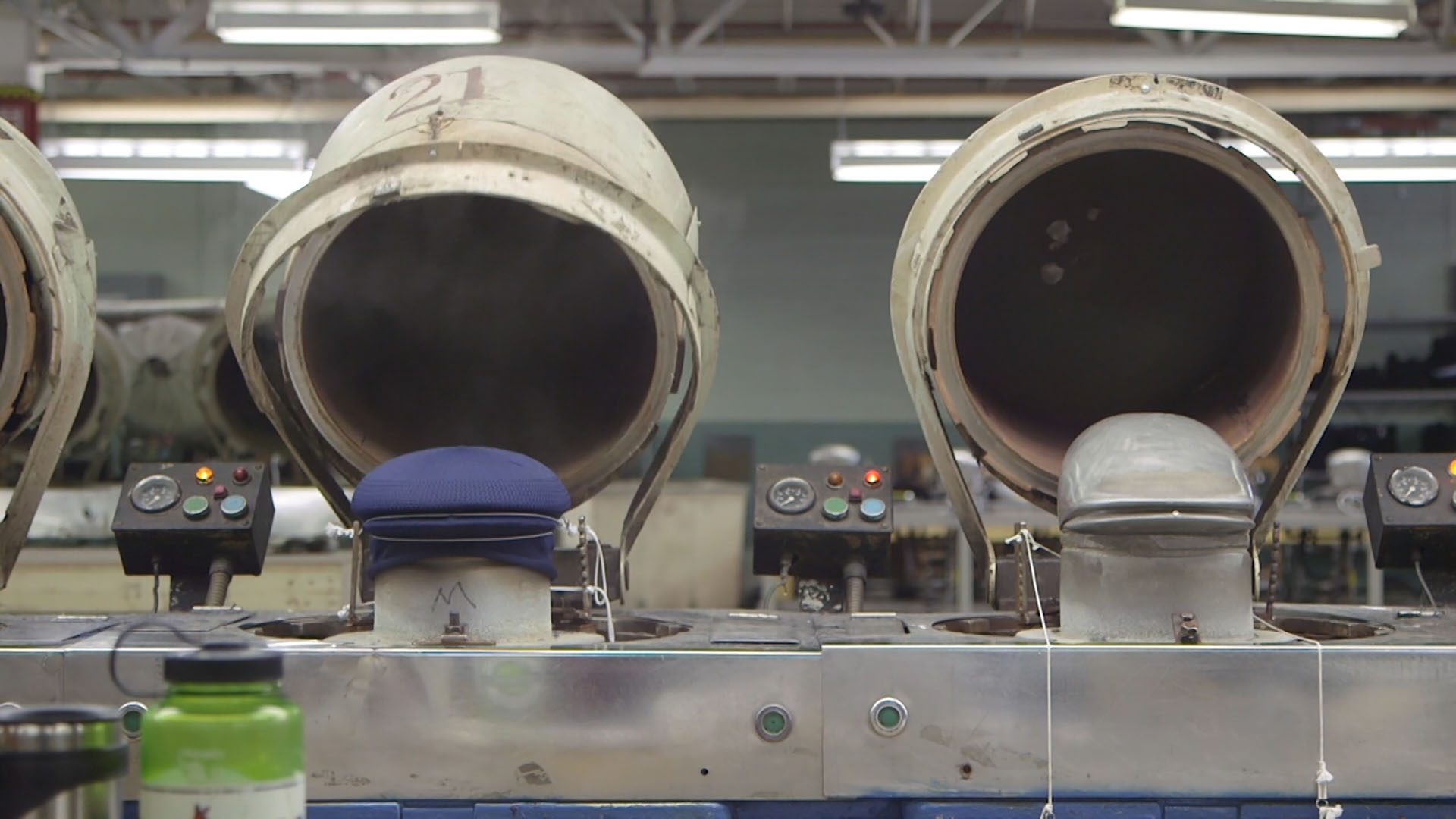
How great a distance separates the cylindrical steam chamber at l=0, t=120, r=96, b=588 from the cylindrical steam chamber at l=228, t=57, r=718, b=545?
0.24 m

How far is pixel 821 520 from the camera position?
2498 millimetres

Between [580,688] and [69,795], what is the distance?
2.56 ft

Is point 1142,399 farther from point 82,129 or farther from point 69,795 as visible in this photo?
point 82,129

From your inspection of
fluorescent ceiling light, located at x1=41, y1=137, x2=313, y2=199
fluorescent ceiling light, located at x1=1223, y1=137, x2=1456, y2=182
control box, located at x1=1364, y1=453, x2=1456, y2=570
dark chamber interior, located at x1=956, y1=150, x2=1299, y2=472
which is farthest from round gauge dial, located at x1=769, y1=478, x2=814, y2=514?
fluorescent ceiling light, located at x1=1223, y1=137, x2=1456, y2=182

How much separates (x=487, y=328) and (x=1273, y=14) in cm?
398

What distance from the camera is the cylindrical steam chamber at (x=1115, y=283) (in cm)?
221

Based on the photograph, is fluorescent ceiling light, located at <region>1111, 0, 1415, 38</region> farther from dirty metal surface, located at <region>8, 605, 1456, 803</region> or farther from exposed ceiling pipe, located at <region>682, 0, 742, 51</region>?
dirty metal surface, located at <region>8, 605, 1456, 803</region>

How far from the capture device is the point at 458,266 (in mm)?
2678

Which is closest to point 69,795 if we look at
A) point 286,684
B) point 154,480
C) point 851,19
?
point 286,684

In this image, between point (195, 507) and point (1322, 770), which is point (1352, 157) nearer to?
point (1322, 770)

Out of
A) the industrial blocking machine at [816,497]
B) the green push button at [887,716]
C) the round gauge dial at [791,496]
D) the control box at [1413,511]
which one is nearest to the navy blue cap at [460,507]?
the industrial blocking machine at [816,497]

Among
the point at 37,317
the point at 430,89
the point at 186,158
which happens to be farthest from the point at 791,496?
the point at 186,158

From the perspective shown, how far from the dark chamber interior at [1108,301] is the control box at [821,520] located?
0.85 feet

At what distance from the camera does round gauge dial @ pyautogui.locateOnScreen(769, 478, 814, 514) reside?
8.23ft
